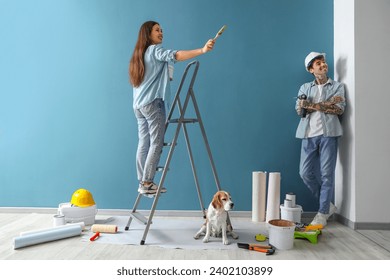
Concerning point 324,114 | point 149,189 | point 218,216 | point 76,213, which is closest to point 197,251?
point 218,216

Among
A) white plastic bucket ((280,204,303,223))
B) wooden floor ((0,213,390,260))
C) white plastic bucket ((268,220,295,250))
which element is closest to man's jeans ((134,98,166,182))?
wooden floor ((0,213,390,260))

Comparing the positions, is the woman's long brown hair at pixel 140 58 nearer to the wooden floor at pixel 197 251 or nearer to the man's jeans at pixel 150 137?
the man's jeans at pixel 150 137

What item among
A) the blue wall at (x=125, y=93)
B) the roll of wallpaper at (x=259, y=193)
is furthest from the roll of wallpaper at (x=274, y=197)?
the blue wall at (x=125, y=93)

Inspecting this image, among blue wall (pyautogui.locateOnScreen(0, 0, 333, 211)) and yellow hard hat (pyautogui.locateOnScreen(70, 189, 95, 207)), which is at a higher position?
blue wall (pyautogui.locateOnScreen(0, 0, 333, 211))

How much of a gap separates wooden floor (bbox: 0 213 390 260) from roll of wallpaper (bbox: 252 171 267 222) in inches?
25.1

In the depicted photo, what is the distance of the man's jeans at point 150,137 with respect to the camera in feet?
8.78

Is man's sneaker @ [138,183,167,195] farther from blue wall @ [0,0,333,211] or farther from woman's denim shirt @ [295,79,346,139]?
woman's denim shirt @ [295,79,346,139]

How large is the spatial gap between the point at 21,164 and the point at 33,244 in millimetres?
1349

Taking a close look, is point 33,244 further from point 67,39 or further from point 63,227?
point 67,39

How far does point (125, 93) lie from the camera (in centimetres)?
357

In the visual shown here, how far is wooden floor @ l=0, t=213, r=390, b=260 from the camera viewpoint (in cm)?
233

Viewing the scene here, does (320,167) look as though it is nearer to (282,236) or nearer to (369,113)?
(369,113)

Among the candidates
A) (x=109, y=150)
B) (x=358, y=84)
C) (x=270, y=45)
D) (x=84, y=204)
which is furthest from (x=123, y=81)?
(x=358, y=84)

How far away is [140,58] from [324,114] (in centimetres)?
169
